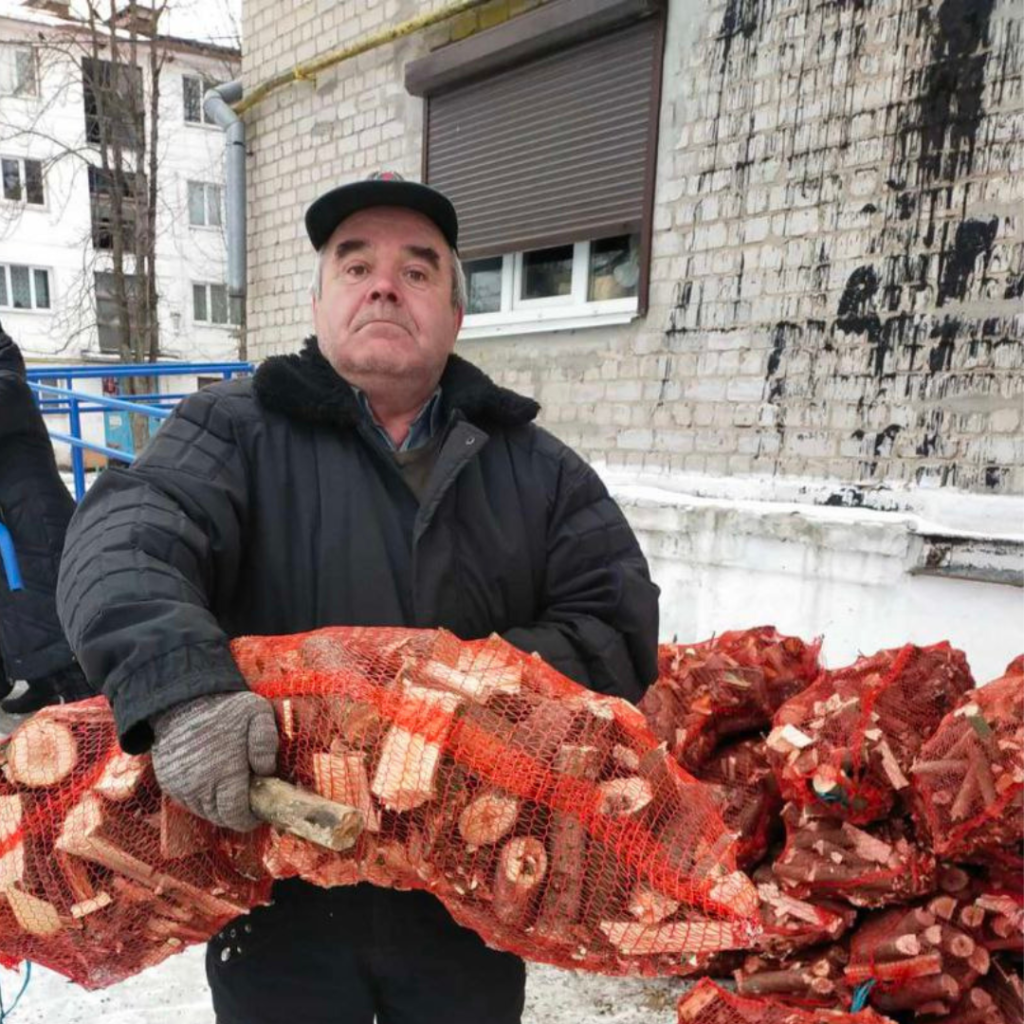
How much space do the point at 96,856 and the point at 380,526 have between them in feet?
2.21

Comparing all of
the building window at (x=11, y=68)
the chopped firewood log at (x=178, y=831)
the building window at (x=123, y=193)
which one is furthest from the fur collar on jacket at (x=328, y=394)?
the building window at (x=11, y=68)

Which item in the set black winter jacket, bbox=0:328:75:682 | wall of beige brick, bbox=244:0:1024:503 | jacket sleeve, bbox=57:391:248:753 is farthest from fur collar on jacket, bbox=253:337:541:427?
wall of beige brick, bbox=244:0:1024:503

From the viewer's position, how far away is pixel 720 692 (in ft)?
9.97

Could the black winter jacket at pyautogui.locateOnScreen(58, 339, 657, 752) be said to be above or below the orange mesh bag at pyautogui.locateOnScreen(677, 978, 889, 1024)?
above

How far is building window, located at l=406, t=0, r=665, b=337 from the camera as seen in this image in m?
4.99

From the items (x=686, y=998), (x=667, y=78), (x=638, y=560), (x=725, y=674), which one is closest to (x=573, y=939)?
(x=638, y=560)

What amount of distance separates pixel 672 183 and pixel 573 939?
460 centimetres

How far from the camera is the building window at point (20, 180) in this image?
910 inches

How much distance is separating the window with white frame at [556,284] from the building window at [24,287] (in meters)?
22.9

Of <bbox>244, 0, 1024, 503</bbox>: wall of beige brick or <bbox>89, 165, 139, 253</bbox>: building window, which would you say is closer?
<bbox>244, 0, 1024, 503</bbox>: wall of beige brick

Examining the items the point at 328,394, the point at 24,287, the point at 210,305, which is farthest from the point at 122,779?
the point at 24,287

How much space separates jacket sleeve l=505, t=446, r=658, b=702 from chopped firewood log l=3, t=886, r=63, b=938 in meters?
0.83

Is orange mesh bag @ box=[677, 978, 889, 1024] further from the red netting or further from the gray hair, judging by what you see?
the gray hair

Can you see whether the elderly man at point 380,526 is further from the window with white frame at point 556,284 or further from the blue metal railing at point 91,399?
the window with white frame at point 556,284
